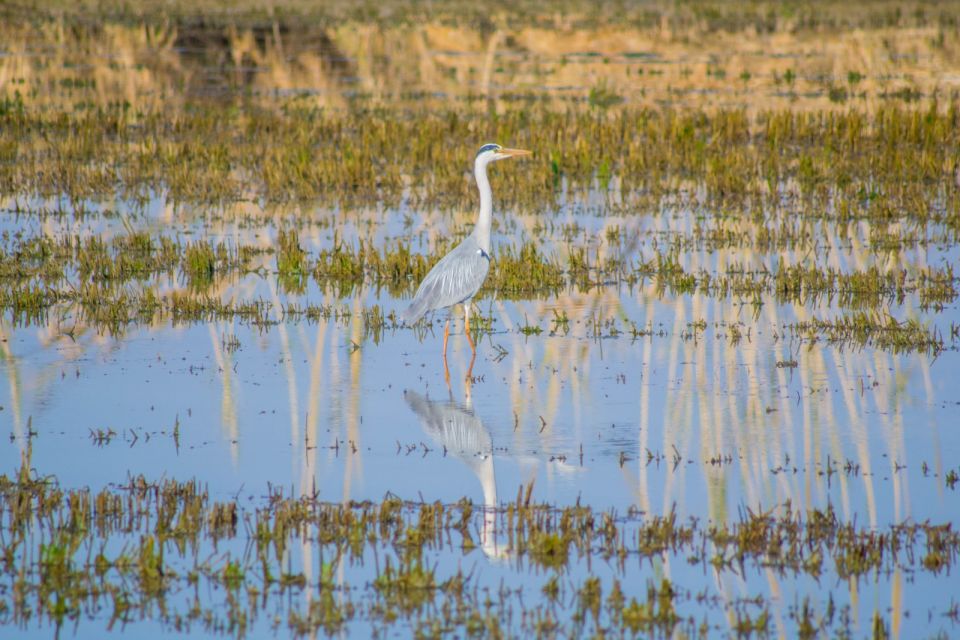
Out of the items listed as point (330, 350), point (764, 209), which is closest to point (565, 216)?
point (764, 209)

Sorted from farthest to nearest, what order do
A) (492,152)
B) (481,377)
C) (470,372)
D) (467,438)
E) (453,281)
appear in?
(492,152)
(453,281)
(470,372)
(481,377)
(467,438)

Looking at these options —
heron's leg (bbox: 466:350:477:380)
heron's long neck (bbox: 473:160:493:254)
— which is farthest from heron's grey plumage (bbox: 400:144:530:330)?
heron's leg (bbox: 466:350:477:380)

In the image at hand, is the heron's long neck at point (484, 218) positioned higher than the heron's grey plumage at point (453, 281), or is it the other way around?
the heron's long neck at point (484, 218)

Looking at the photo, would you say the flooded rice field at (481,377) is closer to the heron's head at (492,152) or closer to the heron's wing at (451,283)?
the heron's wing at (451,283)

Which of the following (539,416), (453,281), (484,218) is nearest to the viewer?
(539,416)

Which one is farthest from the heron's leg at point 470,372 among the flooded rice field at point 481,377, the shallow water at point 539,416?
the flooded rice field at point 481,377

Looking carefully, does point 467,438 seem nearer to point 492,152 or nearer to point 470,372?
point 470,372

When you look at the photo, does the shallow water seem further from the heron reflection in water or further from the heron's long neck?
the heron's long neck

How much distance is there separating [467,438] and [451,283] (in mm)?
2206

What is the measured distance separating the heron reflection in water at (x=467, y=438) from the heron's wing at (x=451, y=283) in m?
1.05

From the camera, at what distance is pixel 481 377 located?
920cm

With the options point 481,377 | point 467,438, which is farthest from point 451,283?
point 467,438

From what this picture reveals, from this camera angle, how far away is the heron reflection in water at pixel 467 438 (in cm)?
627

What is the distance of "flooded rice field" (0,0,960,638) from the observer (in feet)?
17.9
